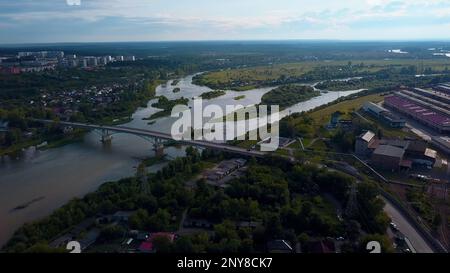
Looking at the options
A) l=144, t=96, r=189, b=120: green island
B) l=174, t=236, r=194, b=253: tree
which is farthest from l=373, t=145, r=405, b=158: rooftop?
l=144, t=96, r=189, b=120: green island

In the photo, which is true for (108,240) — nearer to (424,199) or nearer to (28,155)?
(424,199)

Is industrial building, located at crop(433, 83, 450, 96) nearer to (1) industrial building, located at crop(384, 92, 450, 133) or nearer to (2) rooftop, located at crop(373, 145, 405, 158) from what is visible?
(1) industrial building, located at crop(384, 92, 450, 133)

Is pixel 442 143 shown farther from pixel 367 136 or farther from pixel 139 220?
pixel 139 220

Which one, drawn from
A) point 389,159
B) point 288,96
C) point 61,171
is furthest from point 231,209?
point 288,96

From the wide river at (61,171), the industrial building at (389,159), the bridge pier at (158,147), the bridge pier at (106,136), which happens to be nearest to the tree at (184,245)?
the wide river at (61,171)

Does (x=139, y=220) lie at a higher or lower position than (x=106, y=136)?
lower
